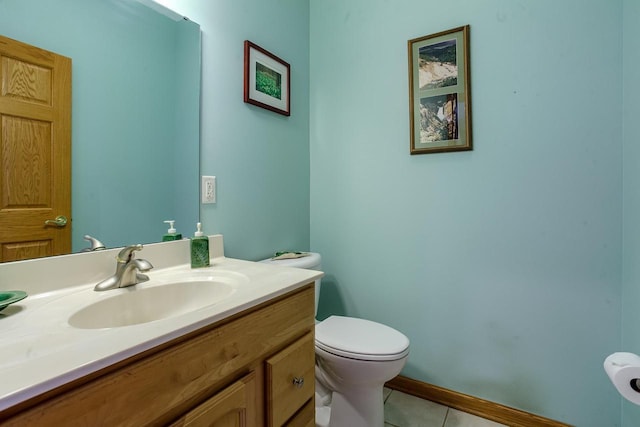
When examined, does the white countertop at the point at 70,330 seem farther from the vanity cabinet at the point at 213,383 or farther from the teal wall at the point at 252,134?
the teal wall at the point at 252,134

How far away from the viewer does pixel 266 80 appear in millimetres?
1492

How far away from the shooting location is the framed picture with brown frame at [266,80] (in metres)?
1.38

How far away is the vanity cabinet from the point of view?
418 millimetres

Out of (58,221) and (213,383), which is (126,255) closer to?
(58,221)

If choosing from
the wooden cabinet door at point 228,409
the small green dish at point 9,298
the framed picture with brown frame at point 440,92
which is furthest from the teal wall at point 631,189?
the small green dish at point 9,298

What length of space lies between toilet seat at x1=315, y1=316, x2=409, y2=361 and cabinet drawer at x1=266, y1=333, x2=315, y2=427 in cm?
26

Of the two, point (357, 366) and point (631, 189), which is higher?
point (631, 189)

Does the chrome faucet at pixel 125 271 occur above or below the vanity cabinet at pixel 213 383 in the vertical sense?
above

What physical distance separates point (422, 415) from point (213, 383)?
1269 millimetres

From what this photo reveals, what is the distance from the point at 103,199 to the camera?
0.90 meters

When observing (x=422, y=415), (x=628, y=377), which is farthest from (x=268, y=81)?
(x=422, y=415)

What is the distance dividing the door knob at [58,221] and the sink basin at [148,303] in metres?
0.25

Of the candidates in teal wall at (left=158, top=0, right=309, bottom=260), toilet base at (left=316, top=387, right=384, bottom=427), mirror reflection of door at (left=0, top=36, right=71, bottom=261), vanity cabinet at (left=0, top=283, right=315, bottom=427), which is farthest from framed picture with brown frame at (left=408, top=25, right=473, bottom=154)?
mirror reflection of door at (left=0, top=36, right=71, bottom=261)

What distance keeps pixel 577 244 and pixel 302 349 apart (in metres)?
1.23
